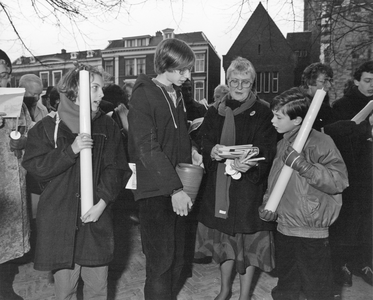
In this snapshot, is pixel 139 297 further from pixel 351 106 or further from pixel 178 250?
pixel 351 106


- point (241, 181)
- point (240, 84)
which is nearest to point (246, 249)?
point (241, 181)

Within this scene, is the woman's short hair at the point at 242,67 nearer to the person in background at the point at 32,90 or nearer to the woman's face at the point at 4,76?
the woman's face at the point at 4,76

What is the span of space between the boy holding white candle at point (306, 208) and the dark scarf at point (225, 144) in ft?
0.82

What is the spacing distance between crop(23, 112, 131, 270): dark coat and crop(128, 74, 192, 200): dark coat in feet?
0.90

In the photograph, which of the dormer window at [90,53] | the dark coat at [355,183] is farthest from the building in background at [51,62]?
the dark coat at [355,183]

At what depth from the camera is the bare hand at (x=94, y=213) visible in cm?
220

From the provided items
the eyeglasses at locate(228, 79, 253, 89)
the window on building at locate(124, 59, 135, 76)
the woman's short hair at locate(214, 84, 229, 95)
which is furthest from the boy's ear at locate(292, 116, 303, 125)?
the window on building at locate(124, 59, 135, 76)

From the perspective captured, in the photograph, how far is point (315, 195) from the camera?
93.0 inches

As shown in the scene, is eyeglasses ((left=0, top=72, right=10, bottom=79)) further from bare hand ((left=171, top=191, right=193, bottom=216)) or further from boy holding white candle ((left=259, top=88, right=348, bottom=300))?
boy holding white candle ((left=259, top=88, right=348, bottom=300))

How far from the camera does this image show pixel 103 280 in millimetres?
2307

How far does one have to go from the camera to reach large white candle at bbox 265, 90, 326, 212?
2.28 meters

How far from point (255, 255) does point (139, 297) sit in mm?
1235

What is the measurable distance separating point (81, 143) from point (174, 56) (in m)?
0.85

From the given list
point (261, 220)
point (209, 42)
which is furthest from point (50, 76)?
point (261, 220)
